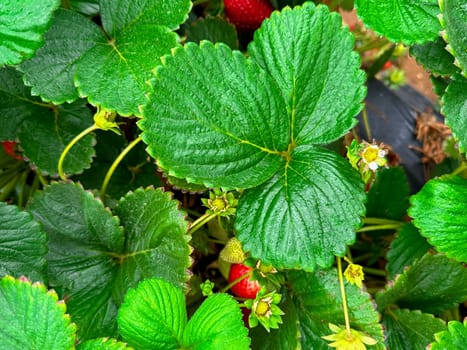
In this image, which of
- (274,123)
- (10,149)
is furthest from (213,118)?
(10,149)

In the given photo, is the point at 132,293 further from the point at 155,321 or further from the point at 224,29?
the point at 224,29

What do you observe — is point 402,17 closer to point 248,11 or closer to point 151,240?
point 248,11

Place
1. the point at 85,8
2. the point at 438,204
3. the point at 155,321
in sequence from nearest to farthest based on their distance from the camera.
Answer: the point at 155,321, the point at 438,204, the point at 85,8

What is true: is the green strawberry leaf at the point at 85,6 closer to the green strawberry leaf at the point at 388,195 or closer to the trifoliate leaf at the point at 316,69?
the trifoliate leaf at the point at 316,69

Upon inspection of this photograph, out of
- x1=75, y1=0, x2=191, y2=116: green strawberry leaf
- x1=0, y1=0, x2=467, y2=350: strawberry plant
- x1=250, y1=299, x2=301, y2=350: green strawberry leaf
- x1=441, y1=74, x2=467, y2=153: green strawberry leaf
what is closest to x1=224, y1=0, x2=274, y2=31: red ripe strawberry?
x1=0, y1=0, x2=467, y2=350: strawberry plant

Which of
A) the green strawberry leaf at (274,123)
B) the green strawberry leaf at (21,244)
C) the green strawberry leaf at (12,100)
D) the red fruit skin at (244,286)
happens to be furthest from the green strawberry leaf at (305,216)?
the green strawberry leaf at (12,100)

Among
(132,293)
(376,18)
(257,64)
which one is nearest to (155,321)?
(132,293)
